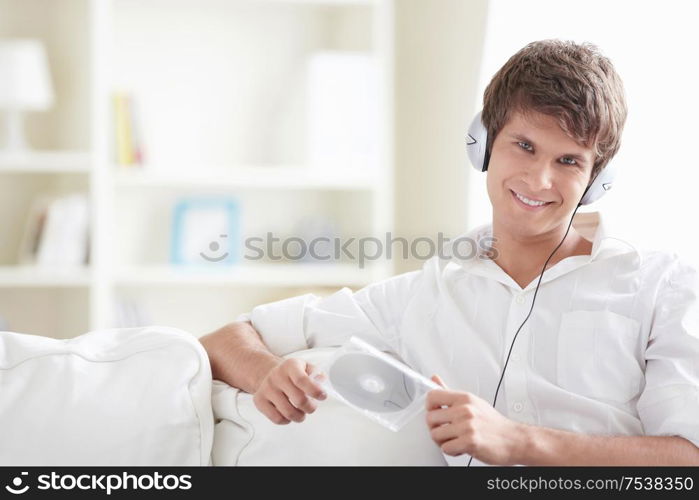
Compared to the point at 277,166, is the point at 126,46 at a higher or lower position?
higher

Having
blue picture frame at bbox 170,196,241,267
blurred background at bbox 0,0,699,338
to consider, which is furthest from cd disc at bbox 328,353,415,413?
blue picture frame at bbox 170,196,241,267

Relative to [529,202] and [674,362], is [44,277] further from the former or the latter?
[674,362]

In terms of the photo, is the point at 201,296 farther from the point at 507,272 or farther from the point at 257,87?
the point at 507,272

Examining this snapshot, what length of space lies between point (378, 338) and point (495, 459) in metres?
0.35

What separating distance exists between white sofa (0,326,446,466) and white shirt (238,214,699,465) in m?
0.15

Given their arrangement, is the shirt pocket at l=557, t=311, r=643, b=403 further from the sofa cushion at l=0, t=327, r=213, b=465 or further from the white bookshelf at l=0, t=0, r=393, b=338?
the white bookshelf at l=0, t=0, r=393, b=338

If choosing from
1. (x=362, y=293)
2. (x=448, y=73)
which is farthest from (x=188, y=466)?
(x=448, y=73)

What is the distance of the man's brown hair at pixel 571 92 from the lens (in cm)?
116

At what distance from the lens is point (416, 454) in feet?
3.70

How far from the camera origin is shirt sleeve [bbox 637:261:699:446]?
1.04 meters

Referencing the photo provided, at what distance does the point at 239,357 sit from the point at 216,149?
220 cm

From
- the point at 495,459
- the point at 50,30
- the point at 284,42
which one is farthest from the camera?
the point at 284,42

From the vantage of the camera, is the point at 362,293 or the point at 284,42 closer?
the point at 362,293

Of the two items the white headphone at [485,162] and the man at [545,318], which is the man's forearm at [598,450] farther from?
the white headphone at [485,162]
